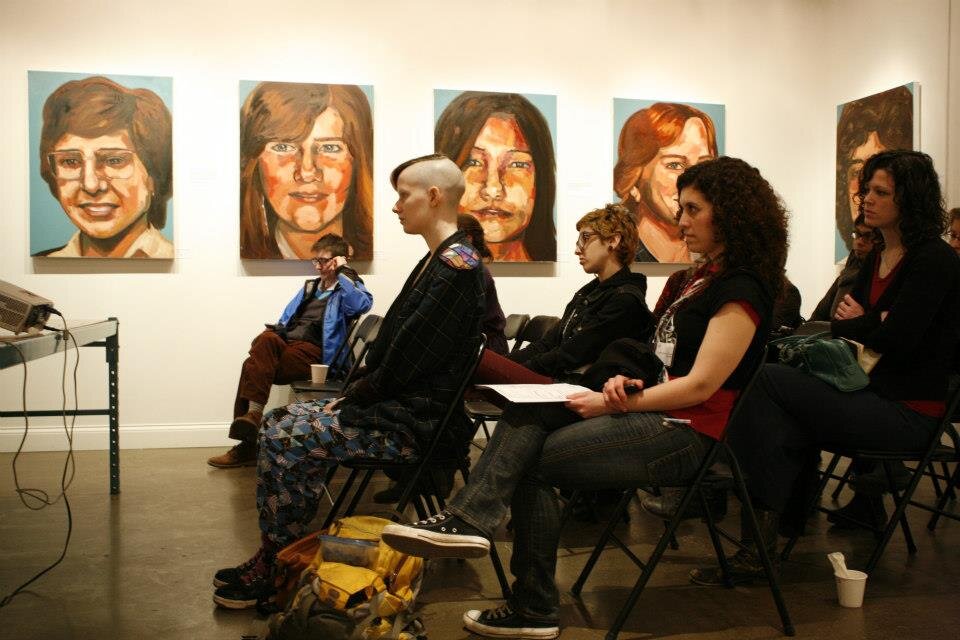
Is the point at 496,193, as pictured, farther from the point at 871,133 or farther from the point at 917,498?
the point at 917,498

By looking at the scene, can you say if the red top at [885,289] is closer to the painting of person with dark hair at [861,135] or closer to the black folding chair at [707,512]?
the black folding chair at [707,512]

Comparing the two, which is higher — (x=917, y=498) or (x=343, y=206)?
(x=343, y=206)

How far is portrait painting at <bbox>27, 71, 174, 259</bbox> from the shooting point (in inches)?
215

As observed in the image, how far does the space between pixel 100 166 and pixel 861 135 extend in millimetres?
4901

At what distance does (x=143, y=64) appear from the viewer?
5.62 m

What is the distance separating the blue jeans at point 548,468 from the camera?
2.39 m

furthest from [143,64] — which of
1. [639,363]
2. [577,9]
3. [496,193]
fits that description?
[639,363]

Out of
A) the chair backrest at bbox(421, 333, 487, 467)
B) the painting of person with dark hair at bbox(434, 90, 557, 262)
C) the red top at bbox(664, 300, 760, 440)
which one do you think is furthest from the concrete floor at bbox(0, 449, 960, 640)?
the painting of person with dark hair at bbox(434, 90, 557, 262)

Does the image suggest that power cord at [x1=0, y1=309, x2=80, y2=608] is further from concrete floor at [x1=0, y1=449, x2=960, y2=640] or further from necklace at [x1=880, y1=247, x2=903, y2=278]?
necklace at [x1=880, y1=247, x2=903, y2=278]

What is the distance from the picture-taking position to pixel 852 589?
113 inches

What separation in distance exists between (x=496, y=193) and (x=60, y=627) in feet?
13.0

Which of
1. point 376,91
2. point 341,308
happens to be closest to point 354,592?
point 341,308

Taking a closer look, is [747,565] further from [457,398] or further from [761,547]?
[457,398]

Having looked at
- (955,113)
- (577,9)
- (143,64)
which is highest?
(577,9)
